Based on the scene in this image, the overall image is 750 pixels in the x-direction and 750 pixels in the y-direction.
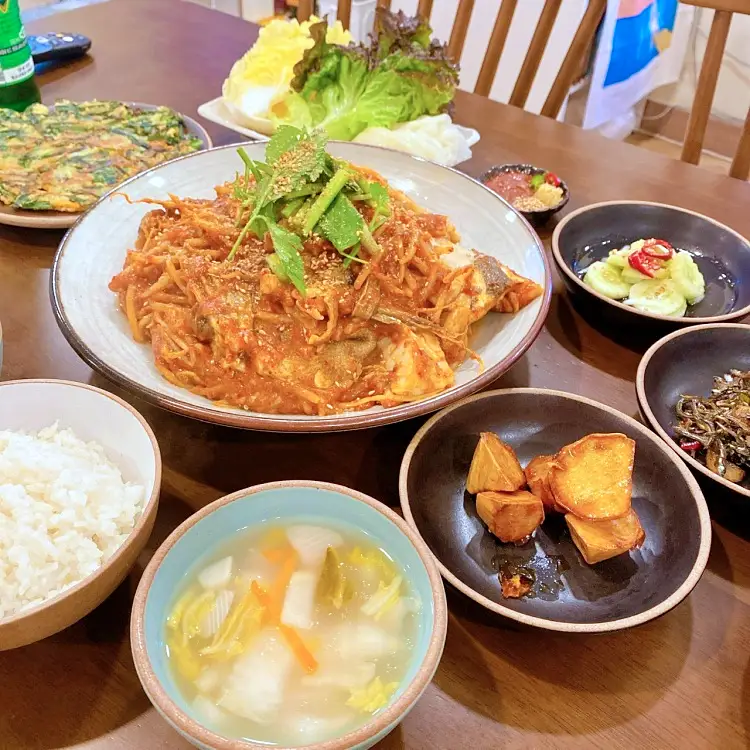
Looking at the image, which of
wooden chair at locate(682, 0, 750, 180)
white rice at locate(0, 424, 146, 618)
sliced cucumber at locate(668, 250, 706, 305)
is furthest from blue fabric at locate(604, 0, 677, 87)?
white rice at locate(0, 424, 146, 618)

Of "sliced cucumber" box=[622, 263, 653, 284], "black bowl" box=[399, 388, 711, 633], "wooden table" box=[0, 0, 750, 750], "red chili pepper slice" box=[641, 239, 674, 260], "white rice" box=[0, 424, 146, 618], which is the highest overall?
"red chili pepper slice" box=[641, 239, 674, 260]

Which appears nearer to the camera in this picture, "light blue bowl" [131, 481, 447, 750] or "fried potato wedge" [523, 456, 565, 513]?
"light blue bowl" [131, 481, 447, 750]

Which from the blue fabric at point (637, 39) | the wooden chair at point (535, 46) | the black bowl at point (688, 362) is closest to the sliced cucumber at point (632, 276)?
the black bowl at point (688, 362)

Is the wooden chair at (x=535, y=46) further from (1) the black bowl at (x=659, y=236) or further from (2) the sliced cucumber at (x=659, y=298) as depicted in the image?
(2) the sliced cucumber at (x=659, y=298)

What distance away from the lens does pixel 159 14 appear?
145 inches

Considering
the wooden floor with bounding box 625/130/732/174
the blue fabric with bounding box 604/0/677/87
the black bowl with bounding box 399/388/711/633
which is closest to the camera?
the black bowl with bounding box 399/388/711/633

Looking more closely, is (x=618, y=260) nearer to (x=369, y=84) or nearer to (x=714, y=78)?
(x=369, y=84)

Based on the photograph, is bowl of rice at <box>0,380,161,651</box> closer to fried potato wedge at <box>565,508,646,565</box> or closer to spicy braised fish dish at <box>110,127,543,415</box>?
spicy braised fish dish at <box>110,127,543,415</box>

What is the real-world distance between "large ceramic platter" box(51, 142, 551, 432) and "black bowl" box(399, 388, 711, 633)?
0.11 meters

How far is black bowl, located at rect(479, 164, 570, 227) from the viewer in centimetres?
226

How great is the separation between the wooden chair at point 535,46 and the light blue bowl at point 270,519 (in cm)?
277

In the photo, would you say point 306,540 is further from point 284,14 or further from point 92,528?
point 284,14

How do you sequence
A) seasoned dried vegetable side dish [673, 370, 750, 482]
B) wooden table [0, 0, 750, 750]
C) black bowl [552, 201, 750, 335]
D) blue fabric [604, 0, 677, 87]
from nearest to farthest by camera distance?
wooden table [0, 0, 750, 750], seasoned dried vegetable side dish [673, 370, 750, 482], black bowl [552, 201, 750, 335], blue fabric [604, 0, 677, 87]

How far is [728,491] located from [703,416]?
1.00 feet
